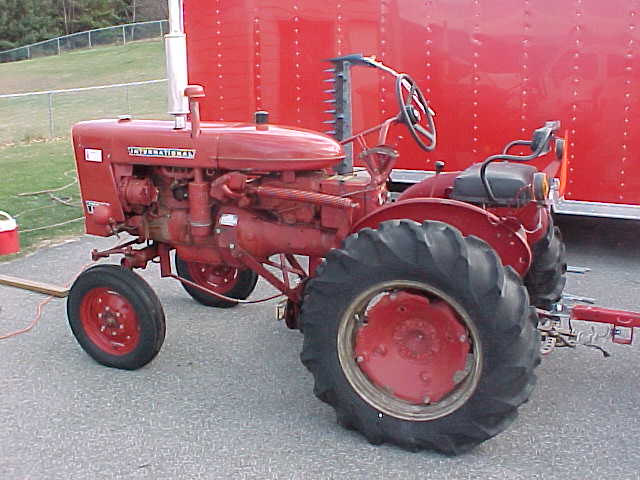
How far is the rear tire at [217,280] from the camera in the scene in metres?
5.16

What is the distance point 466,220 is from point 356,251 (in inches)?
27.0

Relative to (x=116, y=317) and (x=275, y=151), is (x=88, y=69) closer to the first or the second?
(x=116, y=317)

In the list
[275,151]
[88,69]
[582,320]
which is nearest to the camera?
[582,320]

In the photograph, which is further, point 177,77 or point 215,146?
point 177,77

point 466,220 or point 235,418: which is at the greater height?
point 466,220

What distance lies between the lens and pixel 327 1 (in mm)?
6320

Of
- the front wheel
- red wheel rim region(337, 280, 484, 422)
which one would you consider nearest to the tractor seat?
the front wheel

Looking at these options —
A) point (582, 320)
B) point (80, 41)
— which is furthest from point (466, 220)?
point (80, 41)

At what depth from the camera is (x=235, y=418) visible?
3.65m

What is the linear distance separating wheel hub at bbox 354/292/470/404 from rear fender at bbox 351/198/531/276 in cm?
47

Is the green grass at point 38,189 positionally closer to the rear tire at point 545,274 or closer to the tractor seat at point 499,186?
the tractor seat at point 499,186

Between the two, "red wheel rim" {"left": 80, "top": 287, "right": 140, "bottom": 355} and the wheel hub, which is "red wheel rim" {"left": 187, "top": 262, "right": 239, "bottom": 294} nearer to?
"red wheel rim" {"left": 80, "top": 287, "right": 140, "bottom": 355}

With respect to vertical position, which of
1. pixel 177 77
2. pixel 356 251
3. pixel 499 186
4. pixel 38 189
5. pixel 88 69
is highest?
pixel 177 77

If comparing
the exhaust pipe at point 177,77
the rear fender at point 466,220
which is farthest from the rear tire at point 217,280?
the rear fender at point 466,220
